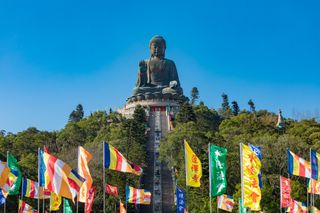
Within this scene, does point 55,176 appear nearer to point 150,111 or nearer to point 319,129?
point 319,129

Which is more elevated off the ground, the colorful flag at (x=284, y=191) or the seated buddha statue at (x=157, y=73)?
the seated buddha statue at (x=157, y=73)

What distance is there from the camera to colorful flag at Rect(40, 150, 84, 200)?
18.7 m

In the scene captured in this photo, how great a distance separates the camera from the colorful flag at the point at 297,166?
22.1 m

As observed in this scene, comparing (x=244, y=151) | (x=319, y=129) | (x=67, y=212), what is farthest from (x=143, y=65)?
(x=244, y=151)

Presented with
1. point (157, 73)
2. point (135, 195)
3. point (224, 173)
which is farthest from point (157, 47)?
point (224, 173)

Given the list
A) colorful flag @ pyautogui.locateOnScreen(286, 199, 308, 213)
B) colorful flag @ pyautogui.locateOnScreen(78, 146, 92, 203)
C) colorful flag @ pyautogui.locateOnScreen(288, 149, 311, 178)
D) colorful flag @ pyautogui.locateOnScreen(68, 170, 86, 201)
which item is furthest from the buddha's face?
colorful flag @ pyautogui.locateOnScreen(68, 170, 86, 201)

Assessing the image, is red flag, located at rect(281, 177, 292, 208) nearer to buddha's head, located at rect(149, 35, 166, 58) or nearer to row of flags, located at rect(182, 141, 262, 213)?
row of flags, located at rect(182, 141, 262, 213)

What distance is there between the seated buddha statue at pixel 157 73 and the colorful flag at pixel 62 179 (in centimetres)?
4825

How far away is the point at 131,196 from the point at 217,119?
124ft

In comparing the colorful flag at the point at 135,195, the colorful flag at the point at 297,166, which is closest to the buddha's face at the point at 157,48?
the colorful flag at the point at 135,195

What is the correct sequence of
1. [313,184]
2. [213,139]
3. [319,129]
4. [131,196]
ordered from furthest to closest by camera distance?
[319,129] → [213,139] → [131,196] → [313,184]

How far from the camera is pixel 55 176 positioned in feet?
62.1

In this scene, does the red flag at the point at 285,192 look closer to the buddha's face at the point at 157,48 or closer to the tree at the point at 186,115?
the tree at the point at 186,115

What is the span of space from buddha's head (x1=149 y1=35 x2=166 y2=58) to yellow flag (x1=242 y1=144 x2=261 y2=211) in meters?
52.0
